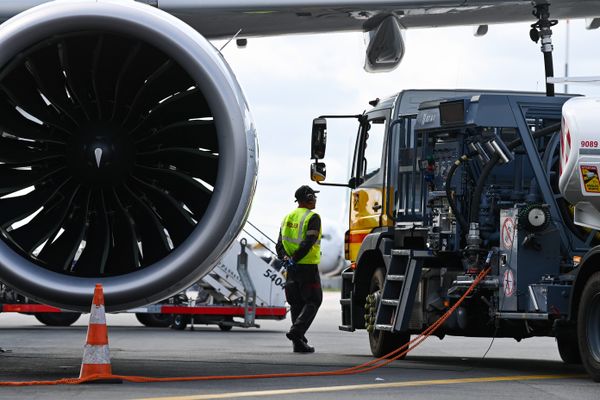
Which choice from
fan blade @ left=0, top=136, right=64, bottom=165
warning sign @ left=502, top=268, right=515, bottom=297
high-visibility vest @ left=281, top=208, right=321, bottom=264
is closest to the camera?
fan blade @ left=0, top=136, right=64, bottom=165

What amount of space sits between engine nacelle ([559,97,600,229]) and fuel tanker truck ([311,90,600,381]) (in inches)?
0.4

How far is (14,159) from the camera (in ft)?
31.7

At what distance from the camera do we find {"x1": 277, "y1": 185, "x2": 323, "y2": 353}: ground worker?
1432 centimetres

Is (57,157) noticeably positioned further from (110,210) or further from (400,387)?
(400,387)

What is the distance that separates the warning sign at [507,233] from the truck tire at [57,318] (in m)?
11.7

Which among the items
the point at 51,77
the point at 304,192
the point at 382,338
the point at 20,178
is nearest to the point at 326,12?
the point at 51,77

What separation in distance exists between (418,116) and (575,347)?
2721 mm

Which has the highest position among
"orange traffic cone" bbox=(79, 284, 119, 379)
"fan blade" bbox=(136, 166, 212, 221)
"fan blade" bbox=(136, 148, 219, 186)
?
"fan blade" bbox=(136, 148, 219, 186)

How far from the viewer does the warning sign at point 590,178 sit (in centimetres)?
1018

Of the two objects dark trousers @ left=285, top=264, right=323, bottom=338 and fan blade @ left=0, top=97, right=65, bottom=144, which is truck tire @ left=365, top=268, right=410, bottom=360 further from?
fan blade @ left=0, top=97, right=65, bottom=144

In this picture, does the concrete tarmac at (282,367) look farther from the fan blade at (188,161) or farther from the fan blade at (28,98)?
the fan blade at (28,98)

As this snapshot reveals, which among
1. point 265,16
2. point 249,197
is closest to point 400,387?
point 249,197

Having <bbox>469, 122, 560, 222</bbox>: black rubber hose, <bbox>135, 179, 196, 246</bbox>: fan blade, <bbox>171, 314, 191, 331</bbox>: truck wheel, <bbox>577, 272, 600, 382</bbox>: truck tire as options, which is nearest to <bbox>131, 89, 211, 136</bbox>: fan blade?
<bbox>135, 179, 196, 246</bbox>: fan blade

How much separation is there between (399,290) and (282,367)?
60.0 inches
